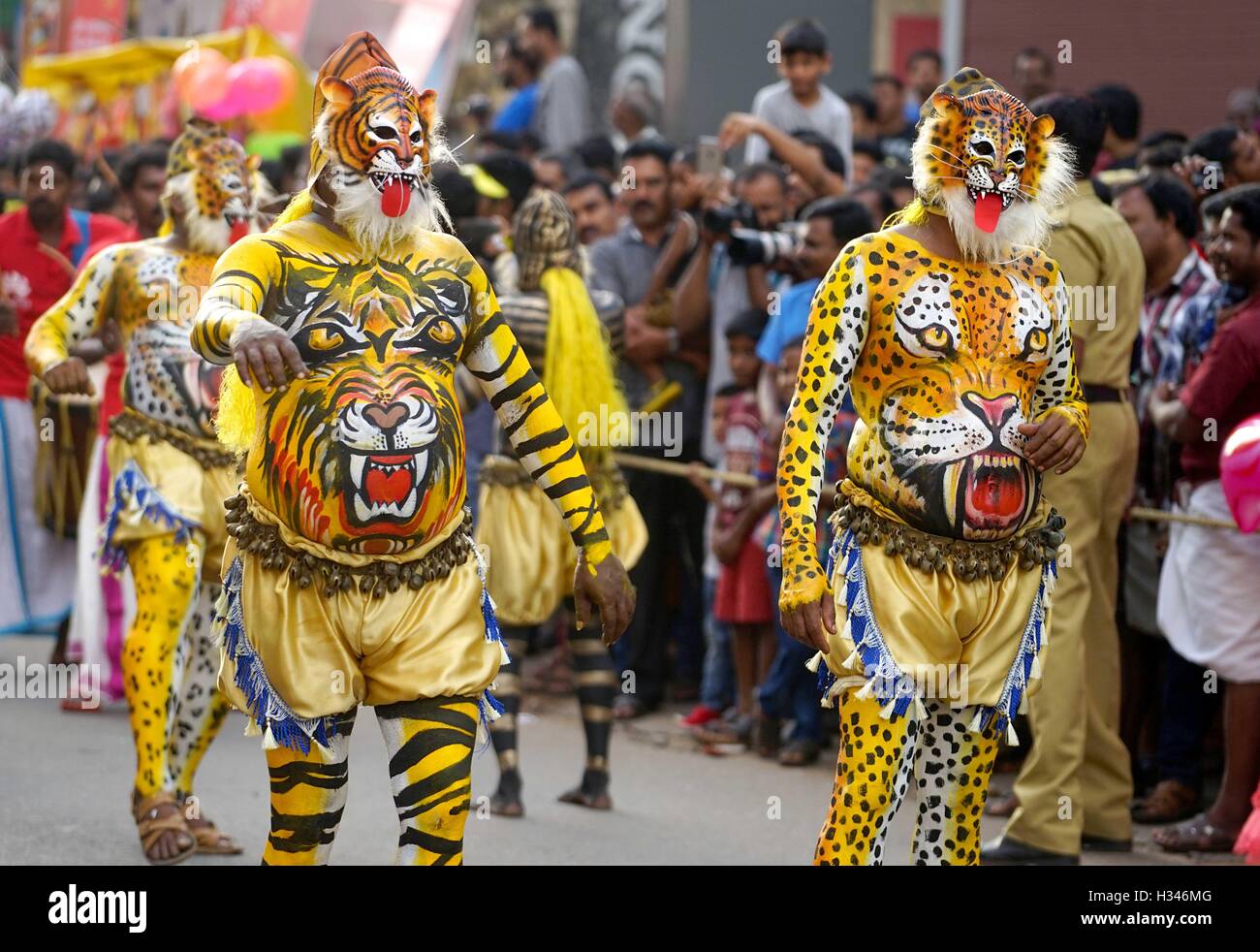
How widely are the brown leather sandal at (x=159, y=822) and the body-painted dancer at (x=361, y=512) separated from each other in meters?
1.84

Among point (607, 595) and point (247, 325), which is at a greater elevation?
point (247, 325)

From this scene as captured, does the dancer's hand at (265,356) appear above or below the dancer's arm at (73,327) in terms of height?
below

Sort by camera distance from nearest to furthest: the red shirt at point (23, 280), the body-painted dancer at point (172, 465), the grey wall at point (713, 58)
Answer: the body-painted dancer at point (172, 465), the red shirt at point (23, 280), the grey wall at point (713, 58)

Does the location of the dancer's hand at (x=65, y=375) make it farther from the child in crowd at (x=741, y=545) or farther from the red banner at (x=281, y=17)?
A: the red banner at (x=281, y=17)

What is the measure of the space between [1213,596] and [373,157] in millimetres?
3733

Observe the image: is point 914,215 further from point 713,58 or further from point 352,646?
point 713,58

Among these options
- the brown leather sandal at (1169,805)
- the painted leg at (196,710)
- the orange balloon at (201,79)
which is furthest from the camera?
the orange balloon at (201,79)

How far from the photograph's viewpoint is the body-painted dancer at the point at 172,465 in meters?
6.48

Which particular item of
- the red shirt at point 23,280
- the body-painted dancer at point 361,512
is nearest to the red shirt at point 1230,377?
the body-painted dancer at point 361,512

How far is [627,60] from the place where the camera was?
17.6 m

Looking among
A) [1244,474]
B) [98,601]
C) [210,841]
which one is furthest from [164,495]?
[1244,474]

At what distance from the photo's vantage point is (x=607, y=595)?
465cm

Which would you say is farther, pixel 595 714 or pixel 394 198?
pixel 595 714
